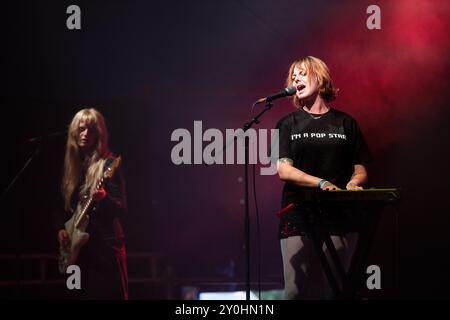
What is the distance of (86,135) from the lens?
216 inches

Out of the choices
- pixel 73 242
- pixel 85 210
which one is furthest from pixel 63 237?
pixel 85 210

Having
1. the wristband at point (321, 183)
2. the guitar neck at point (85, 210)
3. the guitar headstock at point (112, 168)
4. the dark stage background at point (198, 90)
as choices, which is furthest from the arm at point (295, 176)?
the guitar neck at point (85, 210)

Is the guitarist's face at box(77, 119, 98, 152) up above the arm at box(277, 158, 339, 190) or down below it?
above

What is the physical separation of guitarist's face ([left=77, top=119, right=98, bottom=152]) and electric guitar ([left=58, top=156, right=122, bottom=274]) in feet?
1.04

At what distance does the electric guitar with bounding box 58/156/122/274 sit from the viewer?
533 centimetres

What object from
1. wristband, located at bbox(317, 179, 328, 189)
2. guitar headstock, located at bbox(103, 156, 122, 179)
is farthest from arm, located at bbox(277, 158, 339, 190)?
guitar headstock, located at bbox(103, 156, 122, 179)

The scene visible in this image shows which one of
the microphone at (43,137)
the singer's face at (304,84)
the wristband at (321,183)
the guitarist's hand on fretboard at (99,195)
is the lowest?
the guitarist's hand on fretboard at (99,195)

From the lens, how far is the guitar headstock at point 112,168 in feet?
17.8

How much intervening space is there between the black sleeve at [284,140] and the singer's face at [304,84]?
0.62 ft

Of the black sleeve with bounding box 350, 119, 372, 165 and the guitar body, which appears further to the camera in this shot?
the guitar body

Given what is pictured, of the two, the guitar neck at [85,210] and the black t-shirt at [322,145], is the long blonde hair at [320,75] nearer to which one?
the black t-shirt at [322,145]

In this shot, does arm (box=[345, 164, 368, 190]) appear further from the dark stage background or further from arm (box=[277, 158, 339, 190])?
the dark stage background

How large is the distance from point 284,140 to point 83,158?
2441 millimetres
